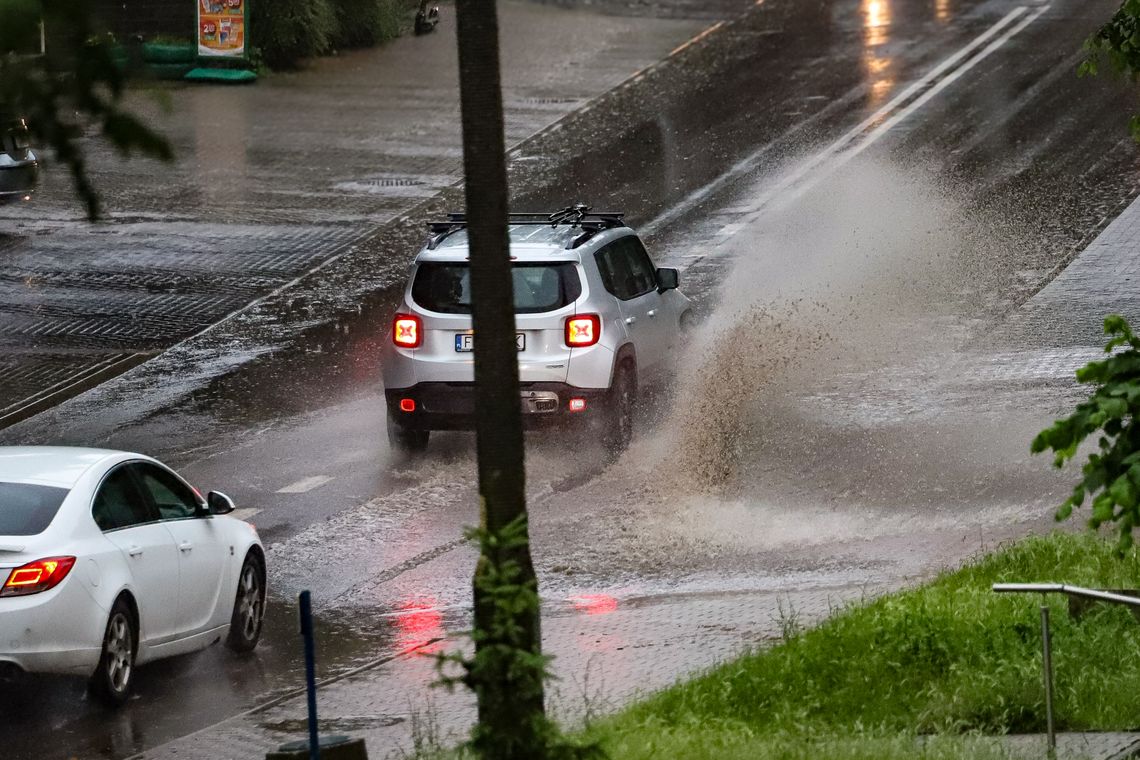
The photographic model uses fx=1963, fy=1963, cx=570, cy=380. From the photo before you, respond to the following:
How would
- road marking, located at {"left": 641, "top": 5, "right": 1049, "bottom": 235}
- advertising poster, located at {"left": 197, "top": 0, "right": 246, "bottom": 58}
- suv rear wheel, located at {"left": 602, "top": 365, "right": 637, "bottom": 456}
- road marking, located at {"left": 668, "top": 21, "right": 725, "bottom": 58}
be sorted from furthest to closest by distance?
road marking, located at {"left": 668, "top": 21, "right": 725, "bottom": 58}
advertising poster, located at {"left": 197, "top": 0, "right": 246, "bottom": 58}
road marking, located at {"left": 641, "top": 5, "right": 1049, "bottom": 235}
suv rear wheel, located at {"left": 602, "top": 365, "right": 637, "bottom": 456}

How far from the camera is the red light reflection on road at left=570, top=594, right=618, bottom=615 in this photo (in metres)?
12.8

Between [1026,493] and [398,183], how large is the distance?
1409 cm

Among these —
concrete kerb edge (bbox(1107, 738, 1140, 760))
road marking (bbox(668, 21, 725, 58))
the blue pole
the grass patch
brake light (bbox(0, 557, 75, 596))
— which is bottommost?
road marking (bbox(668, 21, 725, 58))

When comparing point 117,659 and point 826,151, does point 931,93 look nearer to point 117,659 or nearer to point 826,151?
point 826,151

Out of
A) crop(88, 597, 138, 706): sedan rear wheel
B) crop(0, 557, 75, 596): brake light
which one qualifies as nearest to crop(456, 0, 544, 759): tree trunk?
crop(0, 557, 75, 596): brake light

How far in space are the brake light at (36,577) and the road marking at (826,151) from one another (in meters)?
15.3

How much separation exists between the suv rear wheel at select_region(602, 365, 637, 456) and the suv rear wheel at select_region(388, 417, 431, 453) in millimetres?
1597

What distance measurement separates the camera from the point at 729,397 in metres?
18.5

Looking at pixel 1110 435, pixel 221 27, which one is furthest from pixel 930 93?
pixel 1110 435

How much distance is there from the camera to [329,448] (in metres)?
17.4

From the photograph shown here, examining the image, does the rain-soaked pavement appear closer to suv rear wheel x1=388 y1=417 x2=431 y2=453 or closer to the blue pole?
suv rear wheel x1=388 y1=417 x2=431 y2=453

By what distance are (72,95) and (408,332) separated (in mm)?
10625

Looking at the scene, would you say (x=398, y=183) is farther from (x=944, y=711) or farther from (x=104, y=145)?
(x=104, y=145)

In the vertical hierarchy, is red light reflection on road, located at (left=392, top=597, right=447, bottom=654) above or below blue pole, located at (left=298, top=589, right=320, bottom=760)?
below
